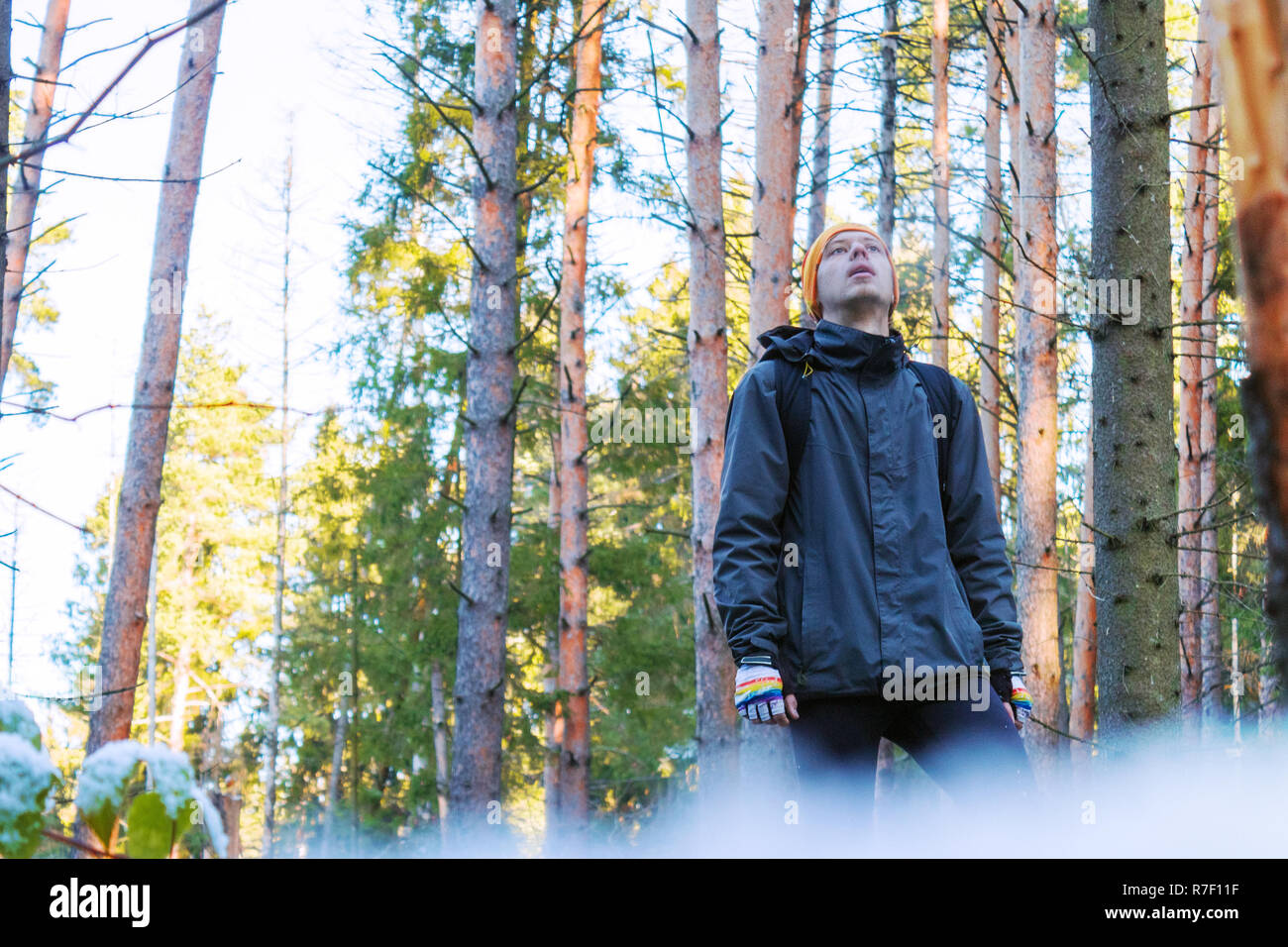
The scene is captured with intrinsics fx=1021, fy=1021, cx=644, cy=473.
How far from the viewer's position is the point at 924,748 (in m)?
2.55

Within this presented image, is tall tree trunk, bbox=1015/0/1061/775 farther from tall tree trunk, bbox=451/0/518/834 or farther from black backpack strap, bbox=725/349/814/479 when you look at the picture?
black backpack strap, bbox=725/349/814/479

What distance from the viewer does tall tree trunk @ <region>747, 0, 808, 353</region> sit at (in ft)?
22.3

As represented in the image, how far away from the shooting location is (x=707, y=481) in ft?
22.4

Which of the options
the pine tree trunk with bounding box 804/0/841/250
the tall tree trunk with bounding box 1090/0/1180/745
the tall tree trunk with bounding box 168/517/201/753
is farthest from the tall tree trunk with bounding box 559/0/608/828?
the tall tree trunk with bounding box 168/517/201/753

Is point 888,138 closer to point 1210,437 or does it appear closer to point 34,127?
point 1210,437

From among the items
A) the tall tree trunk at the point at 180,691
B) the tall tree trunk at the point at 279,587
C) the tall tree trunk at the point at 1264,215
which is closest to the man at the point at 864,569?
the tall tree trunk at the point at 1264,215

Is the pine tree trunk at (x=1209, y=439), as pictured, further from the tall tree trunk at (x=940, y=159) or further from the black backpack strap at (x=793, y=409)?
the black backpack strap at (x=793, y=409)

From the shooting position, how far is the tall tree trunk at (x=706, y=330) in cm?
688

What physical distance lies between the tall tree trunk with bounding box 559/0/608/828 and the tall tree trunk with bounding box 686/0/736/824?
16.7 feet

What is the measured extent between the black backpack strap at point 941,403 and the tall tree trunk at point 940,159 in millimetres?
8630

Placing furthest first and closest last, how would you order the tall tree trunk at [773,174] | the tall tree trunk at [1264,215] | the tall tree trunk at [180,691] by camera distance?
the tall tree trunk at [180,691]
the tall tree trunk at [773,174]
the tall tree trunk at [1264,215]
